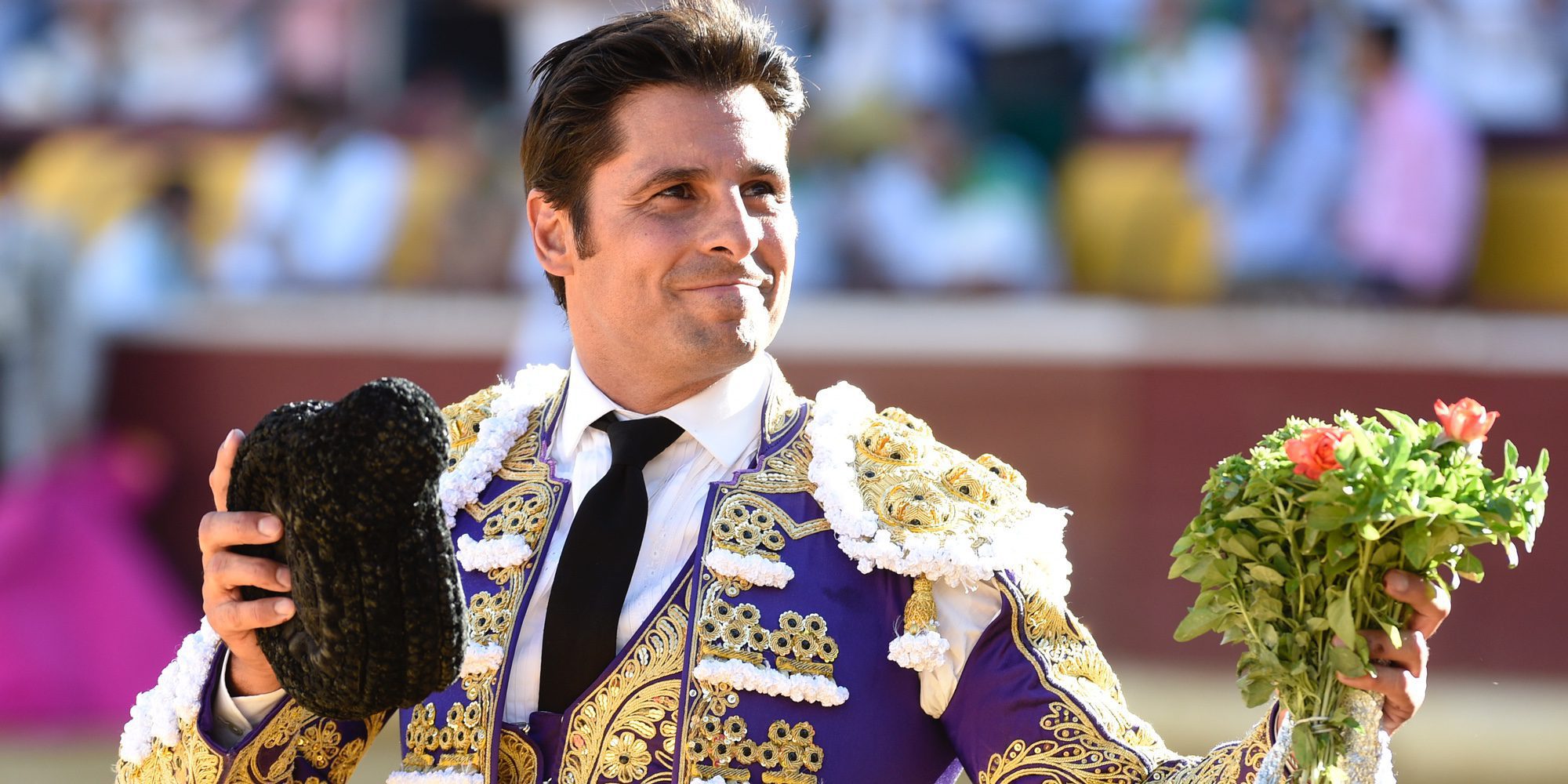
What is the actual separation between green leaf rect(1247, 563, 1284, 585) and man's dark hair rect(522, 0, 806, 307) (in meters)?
0.88

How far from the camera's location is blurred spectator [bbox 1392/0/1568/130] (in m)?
7.35

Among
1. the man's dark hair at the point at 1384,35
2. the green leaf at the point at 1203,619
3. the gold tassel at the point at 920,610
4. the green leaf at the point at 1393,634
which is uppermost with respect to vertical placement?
the man's dark hair at the point at 1384,35

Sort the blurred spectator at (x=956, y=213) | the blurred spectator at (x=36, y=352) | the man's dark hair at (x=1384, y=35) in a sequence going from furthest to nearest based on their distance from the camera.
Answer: the blurred spectator at (x=36, y=352) < the blurred spectator at (x=956, y=213) < the man's dark hair at (x=1384, y=35)

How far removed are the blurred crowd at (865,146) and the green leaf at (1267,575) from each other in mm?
5440

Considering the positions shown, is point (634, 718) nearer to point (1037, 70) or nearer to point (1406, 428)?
point (1406, 428)

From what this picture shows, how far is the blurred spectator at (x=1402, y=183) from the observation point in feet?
23.5

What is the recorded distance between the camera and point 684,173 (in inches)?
94.7

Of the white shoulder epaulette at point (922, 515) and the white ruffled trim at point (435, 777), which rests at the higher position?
the white shoulder epaulette at point (922, 515)

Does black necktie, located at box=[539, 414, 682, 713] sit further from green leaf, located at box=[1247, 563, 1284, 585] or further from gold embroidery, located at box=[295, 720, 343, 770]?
green leaf, located at box=[1247, 563, 1284, 585]

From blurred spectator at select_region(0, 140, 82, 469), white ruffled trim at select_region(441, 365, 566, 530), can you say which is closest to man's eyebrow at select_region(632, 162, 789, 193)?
white ruffled trim at select_region(441, 365, 566, 530)

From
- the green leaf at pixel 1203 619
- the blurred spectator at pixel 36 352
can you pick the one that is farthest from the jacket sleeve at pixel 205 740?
the blurred spectator at pixel 36 352

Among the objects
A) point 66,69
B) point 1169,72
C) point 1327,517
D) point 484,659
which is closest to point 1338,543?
point 1327,517

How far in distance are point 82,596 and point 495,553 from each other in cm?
584

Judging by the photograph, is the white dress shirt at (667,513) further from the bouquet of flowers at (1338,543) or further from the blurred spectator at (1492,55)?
the blurred spectator at (1492,55)
